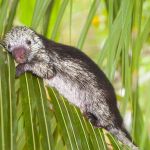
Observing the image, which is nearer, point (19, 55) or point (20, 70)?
point (20, 70)

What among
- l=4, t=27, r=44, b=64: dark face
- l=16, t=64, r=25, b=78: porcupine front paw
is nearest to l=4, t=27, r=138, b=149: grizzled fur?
l=4, t=27, r=44, b=64: dark face

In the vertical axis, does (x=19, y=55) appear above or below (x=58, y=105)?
above

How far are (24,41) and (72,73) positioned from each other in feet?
0.85

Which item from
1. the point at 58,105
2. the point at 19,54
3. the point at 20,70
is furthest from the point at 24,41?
the point at 58,105

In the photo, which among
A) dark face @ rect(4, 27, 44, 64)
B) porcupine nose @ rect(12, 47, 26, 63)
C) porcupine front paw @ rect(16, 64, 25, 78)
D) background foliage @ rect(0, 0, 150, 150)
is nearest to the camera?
background foliage @ rect(0, 0, 150, 150)

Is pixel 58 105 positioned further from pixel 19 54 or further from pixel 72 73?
pixel 72 73

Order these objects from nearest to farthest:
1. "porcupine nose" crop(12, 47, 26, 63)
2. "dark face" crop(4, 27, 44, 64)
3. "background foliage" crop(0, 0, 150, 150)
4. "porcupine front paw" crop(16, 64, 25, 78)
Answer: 1. "background foliage" crop(0, 0, 150, 150)
2. "porcupine front paw" crop(16, 64, 25, 78)
3. "porcupine nose" crop(12, 47, 26, 63)
4. "dark face" crop(4, 27, 44, 64)

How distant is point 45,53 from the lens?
6.07 feet

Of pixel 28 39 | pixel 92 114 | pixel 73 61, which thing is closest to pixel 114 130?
pixel 92 114

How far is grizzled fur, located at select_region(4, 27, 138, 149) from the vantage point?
181 centimetres

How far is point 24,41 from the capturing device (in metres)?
1.89

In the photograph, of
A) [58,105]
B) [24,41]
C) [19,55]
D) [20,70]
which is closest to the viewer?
[58,105]

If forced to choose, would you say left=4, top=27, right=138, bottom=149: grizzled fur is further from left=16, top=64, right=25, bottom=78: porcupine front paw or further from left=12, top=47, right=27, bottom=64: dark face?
left=16, top=64, right=25, bottom=78: porcupine front paw

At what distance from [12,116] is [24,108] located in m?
0.10
